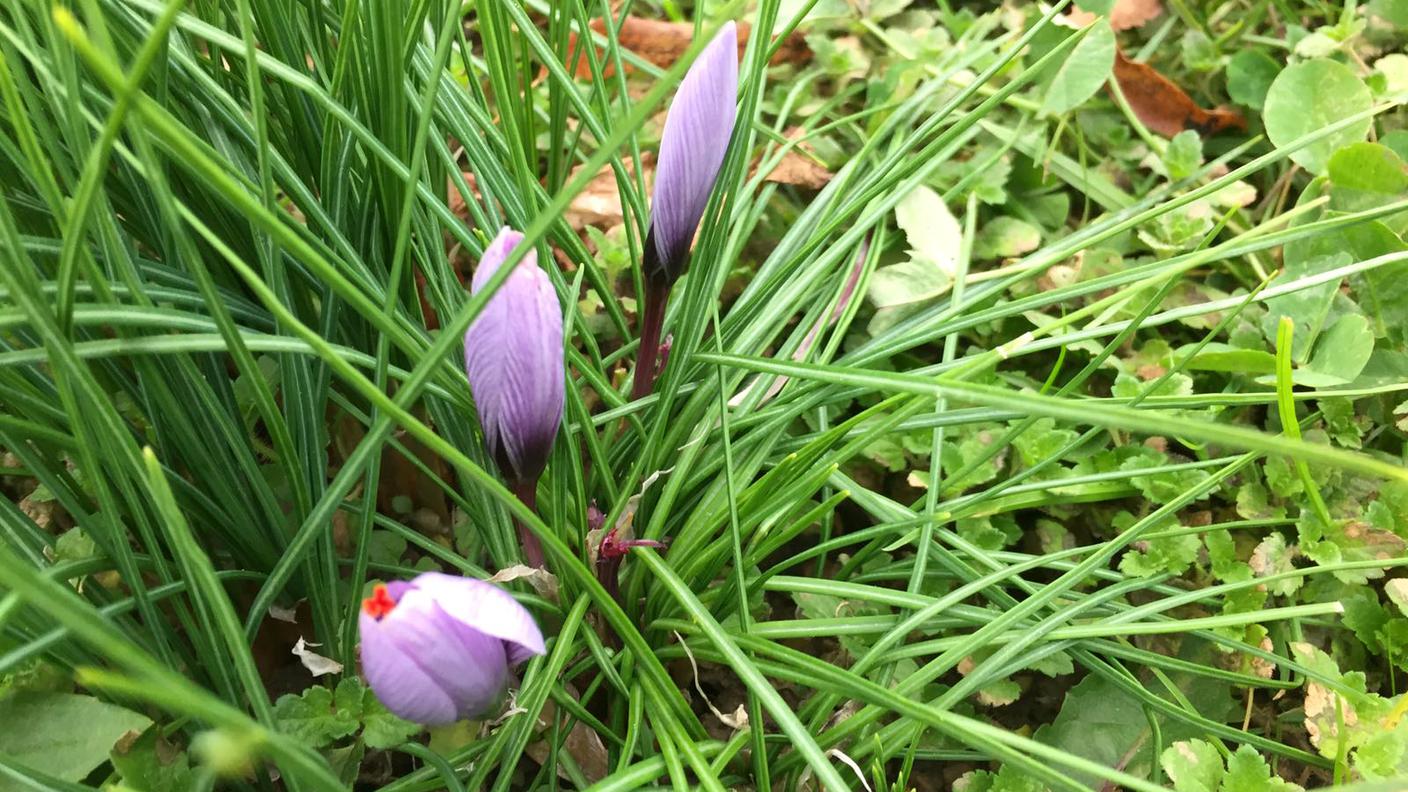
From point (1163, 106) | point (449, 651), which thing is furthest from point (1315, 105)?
point (449, 651)

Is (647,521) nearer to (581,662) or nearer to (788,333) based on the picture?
(581,662)

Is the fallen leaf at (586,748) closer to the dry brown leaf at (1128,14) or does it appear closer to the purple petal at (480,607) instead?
the purple petal at (480,607)

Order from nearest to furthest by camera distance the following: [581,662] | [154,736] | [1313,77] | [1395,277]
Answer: [154,736], [581,662], [1395,277], [1313,77]

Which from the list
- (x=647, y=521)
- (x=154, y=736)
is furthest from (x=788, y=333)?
(x=154, y=736)

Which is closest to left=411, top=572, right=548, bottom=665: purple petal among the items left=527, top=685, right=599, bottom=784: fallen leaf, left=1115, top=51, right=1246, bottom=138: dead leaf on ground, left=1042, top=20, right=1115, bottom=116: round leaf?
left=527, top=685, right=599, bottom=784: fallen leaf

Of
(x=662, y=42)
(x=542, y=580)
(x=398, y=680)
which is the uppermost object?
(x=662, y=42)

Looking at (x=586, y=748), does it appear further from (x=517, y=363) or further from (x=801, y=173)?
(x=801, y=173)

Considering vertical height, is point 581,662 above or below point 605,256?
below

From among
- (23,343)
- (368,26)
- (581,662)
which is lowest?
(581,662)
